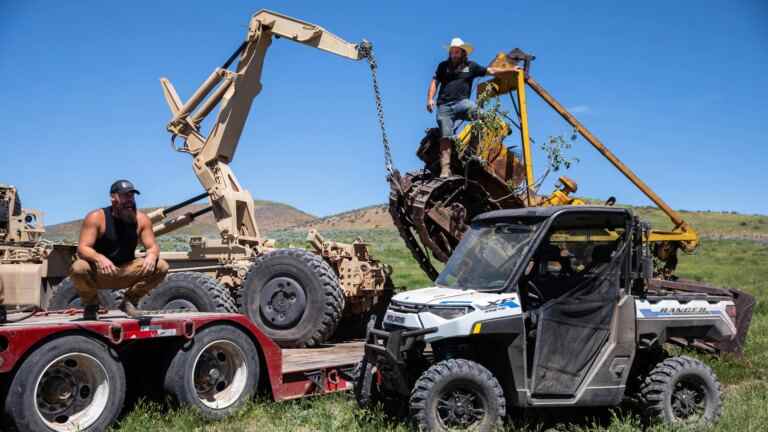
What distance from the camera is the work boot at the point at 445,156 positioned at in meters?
10.5

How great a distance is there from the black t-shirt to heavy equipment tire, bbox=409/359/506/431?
5.36 m

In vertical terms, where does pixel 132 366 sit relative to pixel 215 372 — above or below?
above

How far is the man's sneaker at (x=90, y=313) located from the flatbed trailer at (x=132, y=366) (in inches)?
3.8

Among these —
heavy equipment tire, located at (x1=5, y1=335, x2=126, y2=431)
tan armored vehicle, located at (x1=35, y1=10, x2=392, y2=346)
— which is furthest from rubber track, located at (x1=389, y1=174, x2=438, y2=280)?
heavy equipment tire, located at (x1=5, y1=335, x2=126, y2=431)

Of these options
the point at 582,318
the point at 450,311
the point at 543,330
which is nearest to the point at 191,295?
the point at 450,311

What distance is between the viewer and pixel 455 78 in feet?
34.7

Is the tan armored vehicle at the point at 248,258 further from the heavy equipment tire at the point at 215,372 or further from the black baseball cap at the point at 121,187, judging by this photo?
the black baseball cap at the point at 121,187

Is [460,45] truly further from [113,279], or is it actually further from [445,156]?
[113,279]

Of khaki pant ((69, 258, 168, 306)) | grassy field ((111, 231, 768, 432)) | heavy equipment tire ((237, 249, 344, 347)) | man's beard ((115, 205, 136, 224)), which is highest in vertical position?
man's beard ((115, 205, 136, 224))

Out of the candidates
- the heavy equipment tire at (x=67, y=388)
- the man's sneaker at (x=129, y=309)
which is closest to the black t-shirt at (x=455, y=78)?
the man's sneaker at (x=129, y=309)

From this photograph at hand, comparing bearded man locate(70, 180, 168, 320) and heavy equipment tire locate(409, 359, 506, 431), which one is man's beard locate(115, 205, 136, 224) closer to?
bearded man locate(70, 180, 168, 320)

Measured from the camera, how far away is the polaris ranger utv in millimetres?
6121

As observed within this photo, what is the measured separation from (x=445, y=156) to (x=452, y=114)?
25.0 inches

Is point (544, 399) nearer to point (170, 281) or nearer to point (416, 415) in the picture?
point (416, 415)
